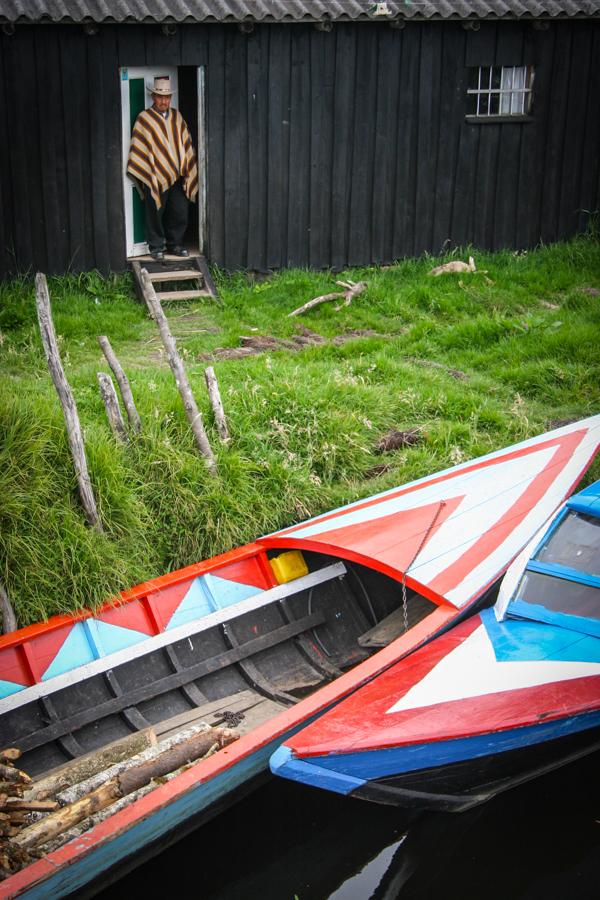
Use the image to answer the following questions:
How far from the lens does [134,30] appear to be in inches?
427

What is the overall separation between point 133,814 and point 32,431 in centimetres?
306

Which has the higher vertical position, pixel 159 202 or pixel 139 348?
pixel 159 202

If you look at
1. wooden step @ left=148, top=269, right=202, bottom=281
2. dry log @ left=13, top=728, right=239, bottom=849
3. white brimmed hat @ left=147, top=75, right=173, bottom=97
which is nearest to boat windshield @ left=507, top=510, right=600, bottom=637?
dry log @ left=13, top=728, right=239, bottom=849

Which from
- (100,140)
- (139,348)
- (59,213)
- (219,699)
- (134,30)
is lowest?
(219,699)

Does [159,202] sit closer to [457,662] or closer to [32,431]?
[32,431]

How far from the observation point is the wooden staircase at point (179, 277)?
11.4m

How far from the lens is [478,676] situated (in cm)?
527

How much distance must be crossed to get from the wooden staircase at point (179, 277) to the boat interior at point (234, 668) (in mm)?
5483

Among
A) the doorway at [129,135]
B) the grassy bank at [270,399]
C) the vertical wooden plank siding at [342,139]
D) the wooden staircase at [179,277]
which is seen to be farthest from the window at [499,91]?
the wooden staircase at [179,277]

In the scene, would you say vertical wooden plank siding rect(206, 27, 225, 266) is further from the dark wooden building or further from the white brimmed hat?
the white brimmed hat

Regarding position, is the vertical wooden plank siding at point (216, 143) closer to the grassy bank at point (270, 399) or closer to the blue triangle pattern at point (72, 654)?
the grassy bank at point (270, 399)

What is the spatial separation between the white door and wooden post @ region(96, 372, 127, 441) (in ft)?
16.9

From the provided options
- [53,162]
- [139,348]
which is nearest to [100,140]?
[53,162]

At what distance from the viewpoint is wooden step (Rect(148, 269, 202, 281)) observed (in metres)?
11.5
